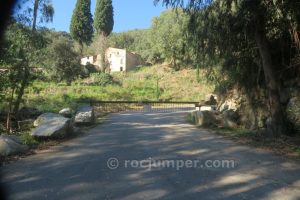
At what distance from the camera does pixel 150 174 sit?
8836 millimetres

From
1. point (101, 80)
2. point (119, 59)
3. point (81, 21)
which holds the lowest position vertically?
point (101, 80)

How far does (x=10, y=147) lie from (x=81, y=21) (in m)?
66.5

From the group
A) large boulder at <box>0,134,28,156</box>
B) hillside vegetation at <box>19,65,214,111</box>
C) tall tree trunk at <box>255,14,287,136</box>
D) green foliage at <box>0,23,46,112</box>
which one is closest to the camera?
large boulder at <box>0,134,28,156</box>

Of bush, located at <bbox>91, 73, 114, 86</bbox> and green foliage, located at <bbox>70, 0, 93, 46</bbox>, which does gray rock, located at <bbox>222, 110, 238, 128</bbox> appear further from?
green foliage, located at <bbox>70, 0, 93, 46</bbox>

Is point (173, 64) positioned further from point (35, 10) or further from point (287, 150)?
point (287, 150)

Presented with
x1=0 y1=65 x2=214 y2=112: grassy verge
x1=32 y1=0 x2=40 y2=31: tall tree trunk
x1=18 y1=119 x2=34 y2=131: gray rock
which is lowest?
x1=18 y1=119 x2=34 y2=131: gray rock

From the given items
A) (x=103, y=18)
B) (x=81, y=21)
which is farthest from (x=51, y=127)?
(x=103, y=18)

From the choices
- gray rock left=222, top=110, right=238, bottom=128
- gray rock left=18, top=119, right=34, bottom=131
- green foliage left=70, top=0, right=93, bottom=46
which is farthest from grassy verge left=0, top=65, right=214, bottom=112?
gray rock left=222, top=110, right=238, bottom=128

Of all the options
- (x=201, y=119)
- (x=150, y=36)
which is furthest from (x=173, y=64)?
(x=201, y=119)

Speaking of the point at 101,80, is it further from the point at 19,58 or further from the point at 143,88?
the point at 19,58

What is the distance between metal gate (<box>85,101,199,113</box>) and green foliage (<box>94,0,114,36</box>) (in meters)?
38.0

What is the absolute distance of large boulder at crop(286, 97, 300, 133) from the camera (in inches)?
622

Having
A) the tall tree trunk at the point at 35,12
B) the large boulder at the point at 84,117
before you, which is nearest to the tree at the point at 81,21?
the tall tree trunk at the point at 35,12

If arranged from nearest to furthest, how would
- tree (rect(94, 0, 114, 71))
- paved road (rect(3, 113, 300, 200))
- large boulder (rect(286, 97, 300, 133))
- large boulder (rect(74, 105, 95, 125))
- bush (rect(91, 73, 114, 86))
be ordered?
paved road (rect(3, 113, 300, 200))
large boulder (rect(286, 97, 300, 133))
large boulder (rect(74, 105, 95, 125))
bush (rect(91, 73, 114, 86))
tree (rect(94, 0, 114, 71))
